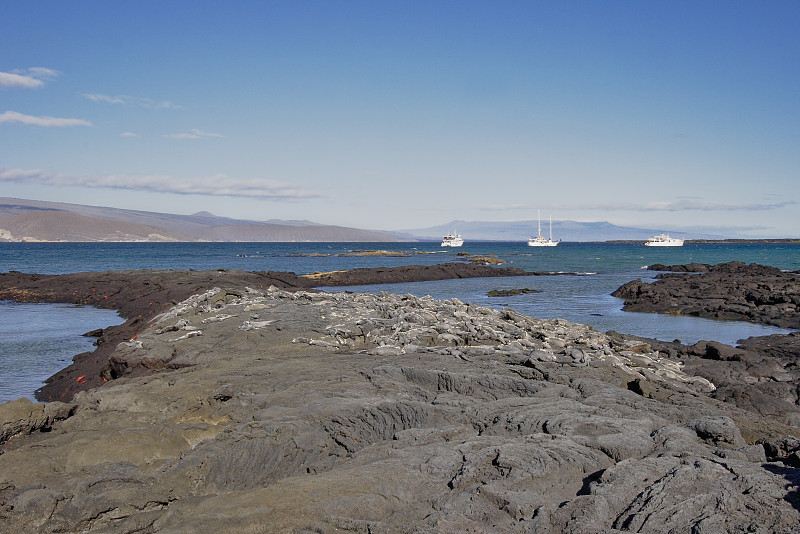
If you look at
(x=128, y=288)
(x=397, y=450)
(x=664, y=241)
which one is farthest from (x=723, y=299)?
(x=664, y=241)

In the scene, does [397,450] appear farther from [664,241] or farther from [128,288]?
[664,241]

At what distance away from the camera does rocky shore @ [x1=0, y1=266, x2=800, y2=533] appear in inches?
178

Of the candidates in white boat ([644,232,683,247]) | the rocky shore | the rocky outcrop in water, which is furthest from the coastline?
white boat ([644,232,683,247])

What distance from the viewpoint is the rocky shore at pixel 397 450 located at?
4.53 meters

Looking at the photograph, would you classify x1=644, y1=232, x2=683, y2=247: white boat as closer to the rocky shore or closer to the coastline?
the coastline

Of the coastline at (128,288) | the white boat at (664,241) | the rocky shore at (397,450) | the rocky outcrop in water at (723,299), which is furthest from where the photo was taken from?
the white boat at (664,241)

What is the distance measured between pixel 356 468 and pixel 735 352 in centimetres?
1205

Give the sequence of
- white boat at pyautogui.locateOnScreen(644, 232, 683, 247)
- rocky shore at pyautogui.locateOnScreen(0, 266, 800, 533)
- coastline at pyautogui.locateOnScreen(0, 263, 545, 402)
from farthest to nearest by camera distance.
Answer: white boat at pyautogui.locateOnScreen(644, 232, 683, 247) → coastline at pyautogui.locateOnScreen(0, 263, 545, 402) → rocky shore at pyautogui.locateOnScreen(0, 266, 800, 533)

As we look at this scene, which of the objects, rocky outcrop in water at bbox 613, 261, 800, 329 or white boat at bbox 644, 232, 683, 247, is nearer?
rocky outcrop in water at bbox 613, 261, 800, 329

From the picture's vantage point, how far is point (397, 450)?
19.2 ft

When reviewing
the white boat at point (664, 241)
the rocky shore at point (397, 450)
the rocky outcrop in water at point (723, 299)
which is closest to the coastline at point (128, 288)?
the rocky shore at point (397, 450)

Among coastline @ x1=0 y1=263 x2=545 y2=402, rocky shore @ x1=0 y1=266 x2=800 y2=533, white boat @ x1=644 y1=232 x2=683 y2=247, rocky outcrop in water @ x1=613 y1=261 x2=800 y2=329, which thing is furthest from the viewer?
A: white boat @ x1=644 y1=232 x2=683 y2=247

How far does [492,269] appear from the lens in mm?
Answer: 55094

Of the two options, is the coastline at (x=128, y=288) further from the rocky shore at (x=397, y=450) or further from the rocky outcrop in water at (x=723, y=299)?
the rocky outcrop in water at (x=723, y=299)
